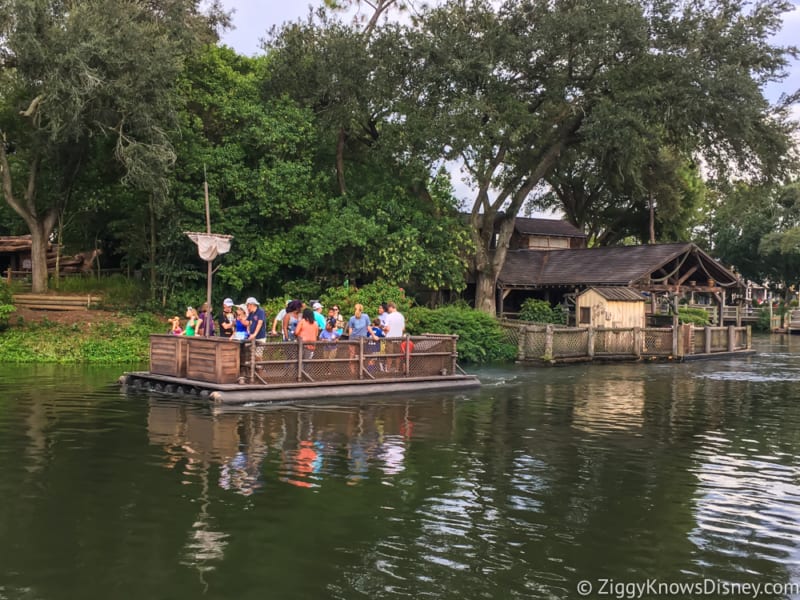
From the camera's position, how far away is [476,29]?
116 ft

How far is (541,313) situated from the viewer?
130 ft

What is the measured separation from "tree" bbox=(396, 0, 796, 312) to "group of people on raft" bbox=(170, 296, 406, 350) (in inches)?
574

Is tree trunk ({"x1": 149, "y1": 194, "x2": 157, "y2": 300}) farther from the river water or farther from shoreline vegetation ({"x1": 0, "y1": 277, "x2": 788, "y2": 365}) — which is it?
the river water

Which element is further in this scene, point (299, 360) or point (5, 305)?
point (5, 305)

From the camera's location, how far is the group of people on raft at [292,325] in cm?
1836

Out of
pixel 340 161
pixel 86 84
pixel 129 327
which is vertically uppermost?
pixel 86 84

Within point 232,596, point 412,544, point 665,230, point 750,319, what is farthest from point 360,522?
point 750,319

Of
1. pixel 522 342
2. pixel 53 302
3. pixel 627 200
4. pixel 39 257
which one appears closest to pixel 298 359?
pixel 522 342

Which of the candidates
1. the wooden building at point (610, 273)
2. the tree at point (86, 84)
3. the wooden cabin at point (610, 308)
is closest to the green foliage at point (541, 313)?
the wooden building at point (610, 273)

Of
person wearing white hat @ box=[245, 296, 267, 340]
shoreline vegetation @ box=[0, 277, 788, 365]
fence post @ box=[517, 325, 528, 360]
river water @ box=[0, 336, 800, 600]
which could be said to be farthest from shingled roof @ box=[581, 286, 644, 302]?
person wearing white hat @ box=[245, 296, 267, 340]

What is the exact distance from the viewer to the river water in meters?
7.17

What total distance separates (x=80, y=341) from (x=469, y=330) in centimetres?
1460

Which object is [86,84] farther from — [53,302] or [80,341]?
[53,302]

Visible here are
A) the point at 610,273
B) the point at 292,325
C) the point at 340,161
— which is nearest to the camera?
the point at 292,325
